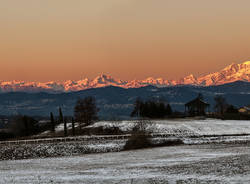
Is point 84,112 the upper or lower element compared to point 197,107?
lower

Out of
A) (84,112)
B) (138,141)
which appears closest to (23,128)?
(84,112)

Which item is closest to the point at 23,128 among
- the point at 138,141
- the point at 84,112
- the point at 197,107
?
the point at 84,112

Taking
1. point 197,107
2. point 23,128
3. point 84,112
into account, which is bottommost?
point 23,128

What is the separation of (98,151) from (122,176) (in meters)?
37.7

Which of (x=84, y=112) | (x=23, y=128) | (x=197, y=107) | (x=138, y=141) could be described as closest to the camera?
(x=138, y=141)

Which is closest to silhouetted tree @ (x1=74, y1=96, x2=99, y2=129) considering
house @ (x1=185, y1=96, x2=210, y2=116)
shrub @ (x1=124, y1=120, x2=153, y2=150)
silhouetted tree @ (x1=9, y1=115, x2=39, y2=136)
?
silhouetted tree @ (x1=9, y1=115, x2=39, y2=136)

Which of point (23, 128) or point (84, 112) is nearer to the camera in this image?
point (84, 112)

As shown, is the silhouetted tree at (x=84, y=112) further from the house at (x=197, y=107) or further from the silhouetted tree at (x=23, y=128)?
the house at (x=197, y=107)

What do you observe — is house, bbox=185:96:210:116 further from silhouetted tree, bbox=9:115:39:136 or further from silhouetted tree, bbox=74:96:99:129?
silhouetted tree, bbox=9:115:39:136

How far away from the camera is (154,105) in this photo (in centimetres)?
16050

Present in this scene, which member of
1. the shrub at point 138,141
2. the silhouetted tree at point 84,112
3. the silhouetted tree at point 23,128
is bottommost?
the shrub at point 138,141

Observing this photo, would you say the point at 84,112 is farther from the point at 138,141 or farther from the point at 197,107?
the point at 138,141

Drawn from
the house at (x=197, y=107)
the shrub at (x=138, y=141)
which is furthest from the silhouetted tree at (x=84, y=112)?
the shrub at (x=138, y=141)

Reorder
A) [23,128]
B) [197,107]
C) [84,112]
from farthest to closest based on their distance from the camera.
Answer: [197,107] → [23,128] → [84,112]
